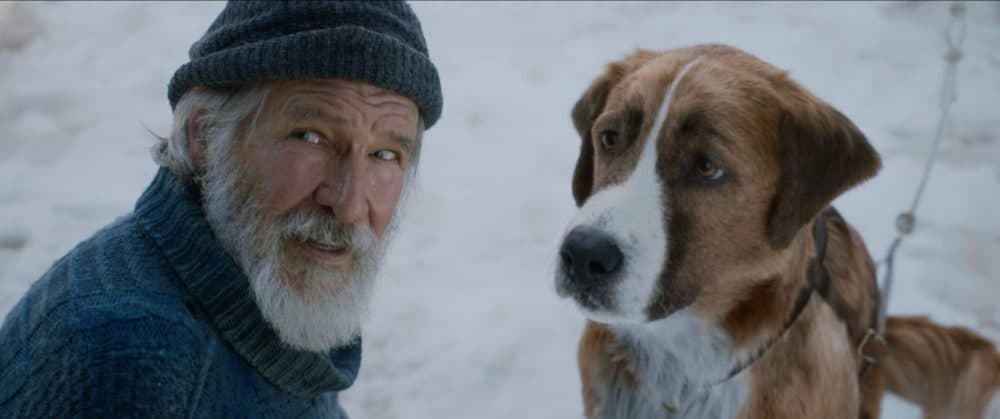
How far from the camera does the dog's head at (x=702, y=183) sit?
2.29 meters

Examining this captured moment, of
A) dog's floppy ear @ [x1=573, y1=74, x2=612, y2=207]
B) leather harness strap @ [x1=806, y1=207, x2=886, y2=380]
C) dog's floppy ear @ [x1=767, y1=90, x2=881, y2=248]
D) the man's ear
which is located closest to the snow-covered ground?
dog's floppy ear @ [x1=573, y1=74, x2=612, y2=207]

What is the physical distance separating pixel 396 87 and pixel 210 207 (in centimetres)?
60

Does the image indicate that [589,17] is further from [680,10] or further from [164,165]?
[164,165]

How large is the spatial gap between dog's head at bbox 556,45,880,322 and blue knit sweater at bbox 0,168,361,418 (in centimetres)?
84

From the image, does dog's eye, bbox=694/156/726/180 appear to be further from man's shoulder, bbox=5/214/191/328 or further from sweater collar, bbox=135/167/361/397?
man's shoulder, bbox=5/214/191/328

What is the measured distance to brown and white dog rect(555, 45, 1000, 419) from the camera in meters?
2.32

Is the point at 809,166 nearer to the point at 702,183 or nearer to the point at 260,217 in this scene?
the point at 702,183

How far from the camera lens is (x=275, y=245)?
89.0 inches

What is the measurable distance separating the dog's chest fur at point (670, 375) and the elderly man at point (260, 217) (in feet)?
3.04

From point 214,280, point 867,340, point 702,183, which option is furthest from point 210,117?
point 867,340

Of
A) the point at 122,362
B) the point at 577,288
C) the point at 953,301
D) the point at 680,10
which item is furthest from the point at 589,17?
the point at 122,362

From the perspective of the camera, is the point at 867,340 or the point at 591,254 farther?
the point at 867,340

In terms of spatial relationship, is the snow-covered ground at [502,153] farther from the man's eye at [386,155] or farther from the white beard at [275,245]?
Answer: the white beard at [275,245]

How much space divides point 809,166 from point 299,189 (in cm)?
142
